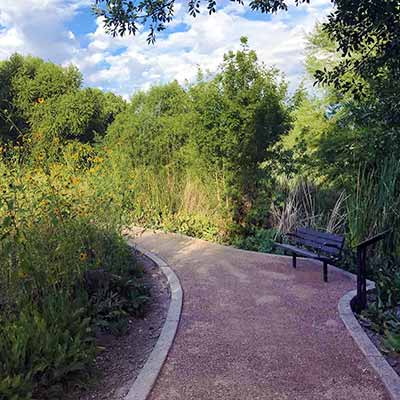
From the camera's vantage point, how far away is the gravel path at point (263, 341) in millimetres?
2789

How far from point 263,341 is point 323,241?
2311 mm

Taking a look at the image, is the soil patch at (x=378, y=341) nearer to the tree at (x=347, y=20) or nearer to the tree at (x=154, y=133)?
the tree at (x=347, y=20)

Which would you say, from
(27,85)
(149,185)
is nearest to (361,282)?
(149,185)

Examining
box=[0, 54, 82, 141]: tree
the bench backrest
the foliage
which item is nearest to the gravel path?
the bench backrest

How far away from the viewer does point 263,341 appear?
3.48 m

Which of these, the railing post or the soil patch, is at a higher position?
the railing post

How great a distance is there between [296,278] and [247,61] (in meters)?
4.16

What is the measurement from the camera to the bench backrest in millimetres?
5137

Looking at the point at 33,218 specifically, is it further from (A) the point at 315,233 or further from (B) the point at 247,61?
(B) the point at 247,61

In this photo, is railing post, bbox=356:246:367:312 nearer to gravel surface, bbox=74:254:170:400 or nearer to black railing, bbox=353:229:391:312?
black railing, bbox=353:229:391:312

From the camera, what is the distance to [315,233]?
18.8ft

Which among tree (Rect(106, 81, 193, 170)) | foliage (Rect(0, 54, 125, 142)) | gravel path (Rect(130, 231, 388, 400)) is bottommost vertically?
gravel path (Rect(130, 231, 388, 400))

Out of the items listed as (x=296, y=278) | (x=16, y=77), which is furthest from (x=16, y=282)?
(x=16, y=77)

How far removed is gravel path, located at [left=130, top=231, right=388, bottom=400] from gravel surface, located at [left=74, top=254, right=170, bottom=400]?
23cm
